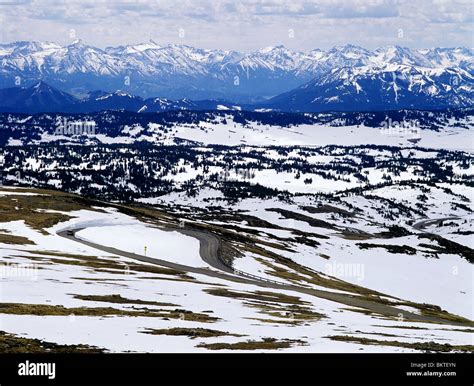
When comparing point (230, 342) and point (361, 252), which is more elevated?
point (230, 342)

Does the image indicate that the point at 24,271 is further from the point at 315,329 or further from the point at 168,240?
the point at 168,240

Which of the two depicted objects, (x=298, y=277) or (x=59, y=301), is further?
(x=298, y=277)

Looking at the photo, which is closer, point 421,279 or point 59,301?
point 59,301

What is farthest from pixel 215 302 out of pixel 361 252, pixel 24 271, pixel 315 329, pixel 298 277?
pixel 361 252
